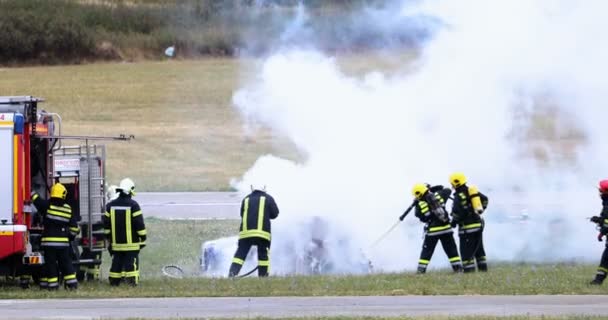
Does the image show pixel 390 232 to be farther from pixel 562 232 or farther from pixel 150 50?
pixel 150 50

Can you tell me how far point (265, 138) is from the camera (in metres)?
43.8

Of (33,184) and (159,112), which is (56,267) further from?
(159,112)

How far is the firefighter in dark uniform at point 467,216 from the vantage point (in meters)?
18.6

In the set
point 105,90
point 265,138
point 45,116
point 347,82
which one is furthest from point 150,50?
point 45,116

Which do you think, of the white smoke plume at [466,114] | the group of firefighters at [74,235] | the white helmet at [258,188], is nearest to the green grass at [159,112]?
the white smoke plume at [466,114]

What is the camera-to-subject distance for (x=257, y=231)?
1842 cm

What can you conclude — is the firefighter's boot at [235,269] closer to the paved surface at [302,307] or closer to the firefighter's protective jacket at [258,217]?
the firefighter's protective jacket at [258,217]

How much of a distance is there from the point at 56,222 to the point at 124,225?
1047 mm

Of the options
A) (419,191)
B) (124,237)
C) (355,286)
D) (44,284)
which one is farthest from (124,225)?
(419,191)

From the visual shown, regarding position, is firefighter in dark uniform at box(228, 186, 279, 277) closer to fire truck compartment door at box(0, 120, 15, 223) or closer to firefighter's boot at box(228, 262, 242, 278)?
firefighter's boot at box(228, 262, 242, 278)

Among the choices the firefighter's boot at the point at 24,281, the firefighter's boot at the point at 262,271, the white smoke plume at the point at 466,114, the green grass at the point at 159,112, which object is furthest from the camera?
the green grass at the point at 159,112

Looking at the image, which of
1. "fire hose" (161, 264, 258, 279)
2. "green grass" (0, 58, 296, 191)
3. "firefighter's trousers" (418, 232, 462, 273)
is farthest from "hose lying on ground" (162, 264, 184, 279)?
"green grass" (0, 58, 296, 191)

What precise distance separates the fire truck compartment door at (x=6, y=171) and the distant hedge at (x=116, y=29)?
70.2 feet

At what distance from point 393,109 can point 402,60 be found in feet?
25.9
